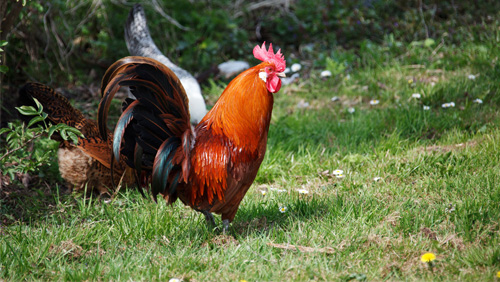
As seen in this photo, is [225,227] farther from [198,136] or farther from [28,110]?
[28,110]

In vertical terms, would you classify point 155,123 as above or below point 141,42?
below

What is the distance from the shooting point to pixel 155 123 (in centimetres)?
300

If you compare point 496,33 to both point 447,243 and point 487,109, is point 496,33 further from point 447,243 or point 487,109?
point 447,243

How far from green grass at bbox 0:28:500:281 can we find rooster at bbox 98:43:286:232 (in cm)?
46

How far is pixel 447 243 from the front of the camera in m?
2.98

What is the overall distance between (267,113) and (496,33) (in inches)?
205

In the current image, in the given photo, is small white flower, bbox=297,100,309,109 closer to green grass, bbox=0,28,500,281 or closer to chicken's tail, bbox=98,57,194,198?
green grass, bbox=0,28,500,281

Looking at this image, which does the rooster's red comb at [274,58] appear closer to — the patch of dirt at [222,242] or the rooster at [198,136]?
the rooster at [198,136]

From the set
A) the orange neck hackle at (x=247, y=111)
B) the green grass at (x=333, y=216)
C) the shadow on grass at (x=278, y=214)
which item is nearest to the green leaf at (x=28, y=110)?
the green grass at (x=333, y=216)

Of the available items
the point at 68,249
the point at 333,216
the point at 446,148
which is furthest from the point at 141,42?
the point at 446,148

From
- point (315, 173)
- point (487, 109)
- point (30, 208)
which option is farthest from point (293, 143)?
point (30, 208)

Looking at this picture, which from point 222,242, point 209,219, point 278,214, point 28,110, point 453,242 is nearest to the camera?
point 453,242

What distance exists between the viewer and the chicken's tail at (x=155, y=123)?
9.59ft

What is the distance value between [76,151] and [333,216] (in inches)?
96.0
